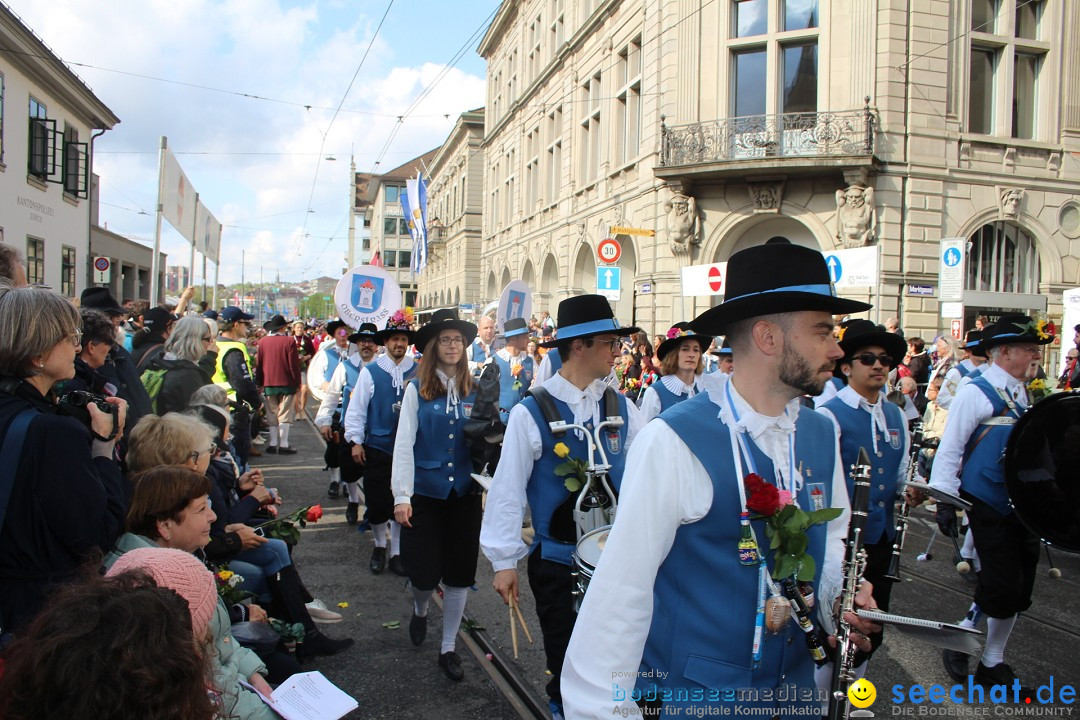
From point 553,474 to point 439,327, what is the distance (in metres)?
2.04

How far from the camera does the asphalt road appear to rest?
13.5ft

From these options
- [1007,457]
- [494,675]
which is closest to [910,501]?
[1007,457]

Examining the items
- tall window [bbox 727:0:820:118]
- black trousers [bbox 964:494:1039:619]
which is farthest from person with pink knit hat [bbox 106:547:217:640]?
tall window [bbox 727:0:820:118]

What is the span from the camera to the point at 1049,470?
3887mm

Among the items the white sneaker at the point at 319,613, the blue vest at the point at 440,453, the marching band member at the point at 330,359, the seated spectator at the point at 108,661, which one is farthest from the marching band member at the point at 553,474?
the marching band member at the point at 330,359

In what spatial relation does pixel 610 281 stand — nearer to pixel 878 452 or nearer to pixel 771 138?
pixel 771 138

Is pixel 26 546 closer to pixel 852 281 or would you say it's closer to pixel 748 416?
pixel 748 416

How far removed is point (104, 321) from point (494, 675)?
3.28 meters

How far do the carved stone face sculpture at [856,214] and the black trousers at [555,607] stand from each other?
16.2 meters

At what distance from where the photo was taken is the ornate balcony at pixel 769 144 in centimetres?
1725

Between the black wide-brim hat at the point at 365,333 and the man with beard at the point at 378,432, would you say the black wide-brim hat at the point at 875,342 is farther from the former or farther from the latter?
the black wide-brim hat at the point at 365,333

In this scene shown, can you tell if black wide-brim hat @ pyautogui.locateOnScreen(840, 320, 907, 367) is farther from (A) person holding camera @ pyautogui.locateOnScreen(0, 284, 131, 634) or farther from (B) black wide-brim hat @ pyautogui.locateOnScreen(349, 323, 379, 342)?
(B) black wide-brim hat @ pyautogui.locateOnScreen(349, 323, 379, 342)

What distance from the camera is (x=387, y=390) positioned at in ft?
21.2

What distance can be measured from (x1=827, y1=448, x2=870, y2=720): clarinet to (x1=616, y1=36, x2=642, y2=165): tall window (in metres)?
21.3
